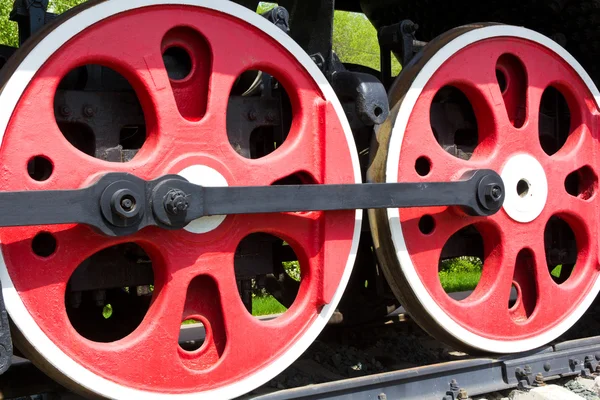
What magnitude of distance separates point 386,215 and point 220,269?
0.61 meters

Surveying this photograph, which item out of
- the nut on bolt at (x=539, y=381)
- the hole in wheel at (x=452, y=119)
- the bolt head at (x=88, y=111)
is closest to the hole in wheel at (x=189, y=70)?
the bolt head at (x=88, y=111)

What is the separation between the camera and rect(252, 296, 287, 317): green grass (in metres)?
5.29

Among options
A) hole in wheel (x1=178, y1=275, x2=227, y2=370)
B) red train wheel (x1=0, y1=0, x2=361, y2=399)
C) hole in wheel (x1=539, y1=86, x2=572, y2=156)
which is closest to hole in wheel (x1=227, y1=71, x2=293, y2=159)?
red train wheel (x1=0, y1=0, x2=361, y2=399)

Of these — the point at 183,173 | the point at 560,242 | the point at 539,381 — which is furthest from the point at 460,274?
the point at 183,173

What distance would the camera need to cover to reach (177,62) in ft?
8.31

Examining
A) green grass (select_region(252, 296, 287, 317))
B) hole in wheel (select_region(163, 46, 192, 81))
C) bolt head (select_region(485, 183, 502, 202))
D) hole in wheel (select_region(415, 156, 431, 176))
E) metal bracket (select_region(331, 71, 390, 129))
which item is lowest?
green grass (select_region(252, 296, 287, 317))

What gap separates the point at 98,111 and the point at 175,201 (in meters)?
0.42

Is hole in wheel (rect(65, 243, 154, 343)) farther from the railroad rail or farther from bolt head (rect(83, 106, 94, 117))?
bolt head (rect(83, 106, 94, 117))

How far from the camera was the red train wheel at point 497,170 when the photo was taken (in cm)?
277

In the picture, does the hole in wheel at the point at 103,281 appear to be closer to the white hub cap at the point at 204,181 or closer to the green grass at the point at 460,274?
the white hub cap at the point at 204,181

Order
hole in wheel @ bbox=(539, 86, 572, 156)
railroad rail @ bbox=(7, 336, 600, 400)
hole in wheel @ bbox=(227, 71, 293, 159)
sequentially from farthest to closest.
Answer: hole in wheel @ bbox=(539, 86, 572, 156)
hole in wheel @ bbox=(227, 71, 293, 159)
railroad rail @ bbox=(7, 336, 600, 400)

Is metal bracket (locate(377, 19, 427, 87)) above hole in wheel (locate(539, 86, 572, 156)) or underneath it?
above

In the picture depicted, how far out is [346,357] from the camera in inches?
140

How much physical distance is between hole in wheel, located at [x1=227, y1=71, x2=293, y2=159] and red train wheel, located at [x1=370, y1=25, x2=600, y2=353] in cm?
35
